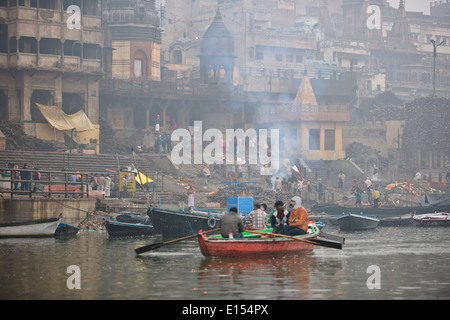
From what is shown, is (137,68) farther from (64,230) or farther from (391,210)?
(64,230)

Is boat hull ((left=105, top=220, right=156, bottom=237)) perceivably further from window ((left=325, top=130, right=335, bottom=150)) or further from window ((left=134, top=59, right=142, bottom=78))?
window ((left=134, top=59, right=142, bottom=78))

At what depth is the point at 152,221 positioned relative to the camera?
1225 inches

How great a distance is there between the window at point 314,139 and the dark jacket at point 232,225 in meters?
35.8

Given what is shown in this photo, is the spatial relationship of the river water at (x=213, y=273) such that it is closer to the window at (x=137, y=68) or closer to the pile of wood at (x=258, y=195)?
the pile of wood at (x=258, y=195)

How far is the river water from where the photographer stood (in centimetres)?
1784

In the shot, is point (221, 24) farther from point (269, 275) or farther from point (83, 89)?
point (269, 275)

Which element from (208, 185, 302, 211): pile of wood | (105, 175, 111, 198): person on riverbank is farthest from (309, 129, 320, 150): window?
(105, 175, 111, 198): person on riverbank

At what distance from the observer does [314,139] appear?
194 ft

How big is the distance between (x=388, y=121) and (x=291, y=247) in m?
48.1

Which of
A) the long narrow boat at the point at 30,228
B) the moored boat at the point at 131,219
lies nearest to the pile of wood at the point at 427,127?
the moored boat at the point at 131,219

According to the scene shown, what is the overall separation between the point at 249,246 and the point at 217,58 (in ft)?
154

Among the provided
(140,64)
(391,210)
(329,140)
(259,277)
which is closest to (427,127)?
(329,140)

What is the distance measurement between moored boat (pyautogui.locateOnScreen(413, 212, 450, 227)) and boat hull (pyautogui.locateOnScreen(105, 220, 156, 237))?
46.7ft
